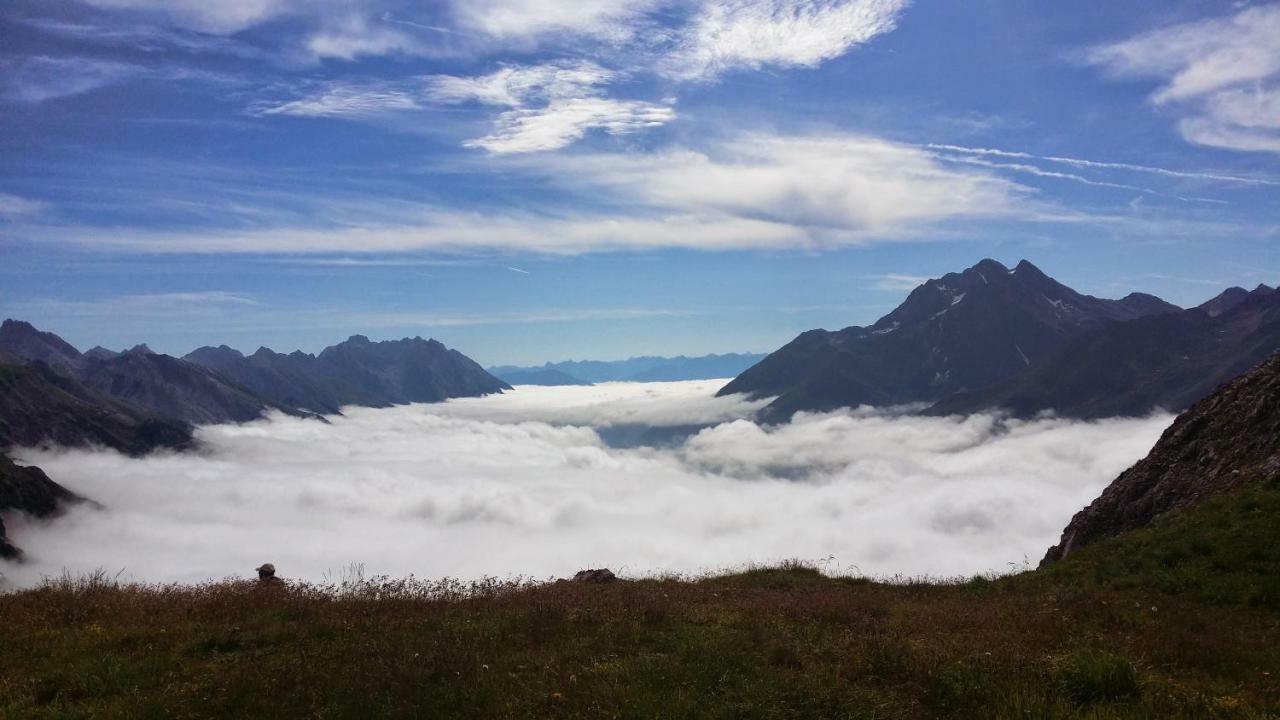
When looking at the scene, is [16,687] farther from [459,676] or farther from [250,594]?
[459,676]

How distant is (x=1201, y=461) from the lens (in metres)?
30.1

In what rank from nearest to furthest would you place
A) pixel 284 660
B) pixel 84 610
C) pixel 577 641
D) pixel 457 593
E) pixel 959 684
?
pixel 959 684 < pixel 284 660 < pixel 577 641 < pixel 84 610 < pixel 457 593

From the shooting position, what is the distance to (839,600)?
20.0 meters

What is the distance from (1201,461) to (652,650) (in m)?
30.0

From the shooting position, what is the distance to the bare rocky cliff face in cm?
2738

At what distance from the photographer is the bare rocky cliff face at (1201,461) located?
2738 cm

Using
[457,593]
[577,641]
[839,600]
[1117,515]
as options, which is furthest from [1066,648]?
[1117,515]

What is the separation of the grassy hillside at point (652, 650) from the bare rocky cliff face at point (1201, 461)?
22.5 feet

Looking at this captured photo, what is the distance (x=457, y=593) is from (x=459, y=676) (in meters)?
8.04

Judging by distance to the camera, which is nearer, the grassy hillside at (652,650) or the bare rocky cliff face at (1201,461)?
the grassy hillside at (652,650)

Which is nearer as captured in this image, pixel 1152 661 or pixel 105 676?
pixel 105 676

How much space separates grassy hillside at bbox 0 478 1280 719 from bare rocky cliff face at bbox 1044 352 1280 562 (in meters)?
6.86

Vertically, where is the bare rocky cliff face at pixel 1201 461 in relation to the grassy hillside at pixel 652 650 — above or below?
above

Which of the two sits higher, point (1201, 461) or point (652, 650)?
point (1201, 461)
